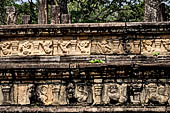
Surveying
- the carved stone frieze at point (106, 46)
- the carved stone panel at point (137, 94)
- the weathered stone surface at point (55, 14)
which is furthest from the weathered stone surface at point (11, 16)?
the carved stone panel at point (137, 94)

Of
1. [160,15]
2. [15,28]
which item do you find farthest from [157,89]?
[160,15]

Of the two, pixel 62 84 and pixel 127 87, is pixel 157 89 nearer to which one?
pixel 127 87

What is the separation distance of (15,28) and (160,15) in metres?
5.52

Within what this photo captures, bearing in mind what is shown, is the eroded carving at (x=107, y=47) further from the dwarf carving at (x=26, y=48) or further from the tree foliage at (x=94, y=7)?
the tree foliage at (x=94, y=7)

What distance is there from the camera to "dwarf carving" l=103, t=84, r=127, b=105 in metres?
5.85

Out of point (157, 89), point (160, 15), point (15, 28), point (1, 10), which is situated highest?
point (1, 10)

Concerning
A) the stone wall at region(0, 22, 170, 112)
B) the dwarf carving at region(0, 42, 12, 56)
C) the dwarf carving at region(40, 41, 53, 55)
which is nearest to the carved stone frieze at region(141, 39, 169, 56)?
the stone wall at region(0, 22, 170, 112)

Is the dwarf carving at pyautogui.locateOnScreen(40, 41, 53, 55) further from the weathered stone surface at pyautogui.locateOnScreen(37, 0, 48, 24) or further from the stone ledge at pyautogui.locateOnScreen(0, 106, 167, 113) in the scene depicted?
the weathered stone surface at pyautogui.locateOnScreen(37, 0, 48, 24)

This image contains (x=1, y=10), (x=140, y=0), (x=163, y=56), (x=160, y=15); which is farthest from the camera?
(x=1, y=10)

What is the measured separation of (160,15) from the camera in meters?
9.80

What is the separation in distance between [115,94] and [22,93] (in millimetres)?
2002

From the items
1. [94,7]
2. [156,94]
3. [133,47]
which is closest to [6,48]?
[133,47]

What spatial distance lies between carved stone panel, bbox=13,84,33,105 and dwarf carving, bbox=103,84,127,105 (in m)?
1.64

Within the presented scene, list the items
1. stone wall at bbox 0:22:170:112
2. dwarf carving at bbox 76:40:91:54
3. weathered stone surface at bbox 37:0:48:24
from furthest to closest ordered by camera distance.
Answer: weathered stone surface at bbox 37:0:48:24, dwarf carving at bbox 76:40:91:54, stone wall at bbox 0:22:170:112
